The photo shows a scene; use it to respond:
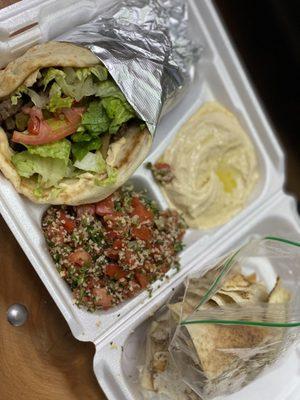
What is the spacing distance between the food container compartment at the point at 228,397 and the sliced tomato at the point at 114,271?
0.55 feet

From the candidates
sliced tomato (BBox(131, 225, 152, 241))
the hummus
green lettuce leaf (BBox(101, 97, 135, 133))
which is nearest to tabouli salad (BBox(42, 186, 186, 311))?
sliced tomato (BBox(131, 225, 152, 241))

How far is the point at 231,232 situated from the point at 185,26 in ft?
2.89

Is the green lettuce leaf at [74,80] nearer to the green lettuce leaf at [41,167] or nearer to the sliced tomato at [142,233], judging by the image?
the green lettuce leaf at [41,167]

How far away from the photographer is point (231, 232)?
2.42 meters

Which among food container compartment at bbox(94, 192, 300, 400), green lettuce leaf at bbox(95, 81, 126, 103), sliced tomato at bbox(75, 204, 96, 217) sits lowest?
food container compartment at bbox(94, 192, 300, 400)

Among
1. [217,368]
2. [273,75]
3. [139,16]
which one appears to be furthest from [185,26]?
[217,368]

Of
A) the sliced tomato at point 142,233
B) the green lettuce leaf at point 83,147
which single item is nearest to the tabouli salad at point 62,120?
the green lettuce leaf at point 83,147

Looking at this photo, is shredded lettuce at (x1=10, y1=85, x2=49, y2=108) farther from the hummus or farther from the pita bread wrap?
the hummus

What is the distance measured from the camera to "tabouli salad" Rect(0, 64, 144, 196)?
194cm

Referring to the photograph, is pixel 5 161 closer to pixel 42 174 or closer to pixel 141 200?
pixel 42 174

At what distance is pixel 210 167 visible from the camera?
2.54 meters

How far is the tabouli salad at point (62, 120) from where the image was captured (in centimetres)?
194

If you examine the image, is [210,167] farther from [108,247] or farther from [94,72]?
[94,72]

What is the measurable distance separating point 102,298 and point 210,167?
0.78m
